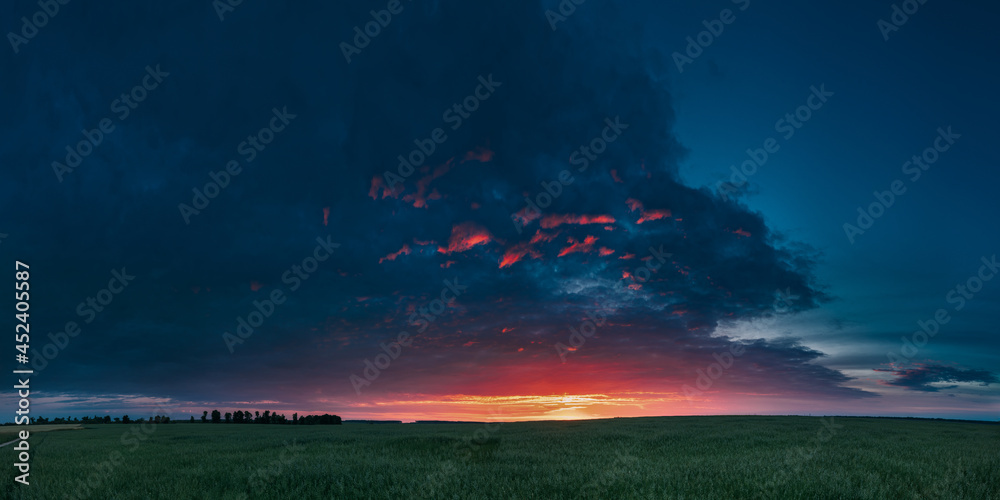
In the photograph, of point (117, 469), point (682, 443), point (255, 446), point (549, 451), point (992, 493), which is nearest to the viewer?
point (992, 493)

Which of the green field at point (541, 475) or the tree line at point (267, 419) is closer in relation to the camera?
the green field at point (541, 475)

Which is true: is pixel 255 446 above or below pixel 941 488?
below

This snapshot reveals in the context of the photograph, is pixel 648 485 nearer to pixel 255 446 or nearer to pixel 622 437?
pixel 622 437

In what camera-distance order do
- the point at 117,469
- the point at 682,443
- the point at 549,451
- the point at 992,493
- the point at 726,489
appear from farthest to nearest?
1. the point at 682,443
2. the point at 549,451
3. the point at 117,469
4. the point at 992,493
5. the point at 726,489

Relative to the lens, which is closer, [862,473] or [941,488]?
[941,488]

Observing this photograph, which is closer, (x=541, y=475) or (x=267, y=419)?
(x=541, y=475)

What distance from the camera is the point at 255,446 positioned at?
2286cm

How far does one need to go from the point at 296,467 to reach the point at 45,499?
5.66m

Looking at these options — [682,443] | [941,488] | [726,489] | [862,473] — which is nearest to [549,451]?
[682,443]

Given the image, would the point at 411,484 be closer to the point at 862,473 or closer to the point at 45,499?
the point at 45,499

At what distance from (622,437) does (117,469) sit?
2047 centimetres

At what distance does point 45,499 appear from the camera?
11.4 metres

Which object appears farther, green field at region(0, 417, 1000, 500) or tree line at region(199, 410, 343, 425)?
tree line at region(199, 410, 343, 425)

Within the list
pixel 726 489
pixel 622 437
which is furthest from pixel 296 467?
pixel 622 437
